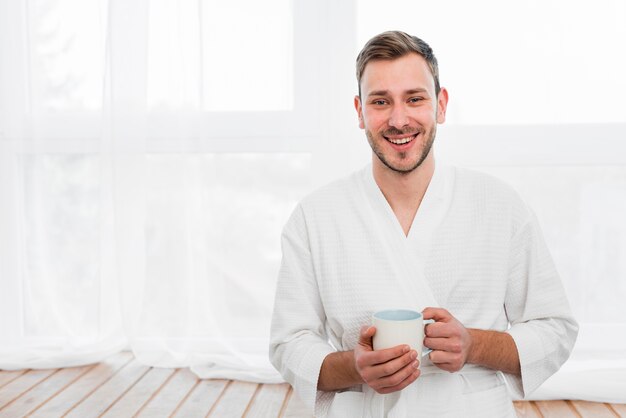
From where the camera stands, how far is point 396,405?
1291 mm

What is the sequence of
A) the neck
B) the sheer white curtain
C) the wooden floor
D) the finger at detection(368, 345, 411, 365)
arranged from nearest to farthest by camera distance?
the finger at detection(368, 345, 411, 365), the neck, the wooden floor, the sheer white curtain

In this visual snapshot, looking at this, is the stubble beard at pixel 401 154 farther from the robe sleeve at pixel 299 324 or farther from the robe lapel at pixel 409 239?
the robe sleeve at pixel 299 324

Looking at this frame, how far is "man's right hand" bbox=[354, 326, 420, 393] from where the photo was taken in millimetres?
1091

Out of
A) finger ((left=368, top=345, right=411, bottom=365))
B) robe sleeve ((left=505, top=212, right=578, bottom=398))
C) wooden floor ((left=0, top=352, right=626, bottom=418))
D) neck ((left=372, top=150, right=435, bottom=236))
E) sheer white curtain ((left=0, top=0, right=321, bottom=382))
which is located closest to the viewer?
finger ((left=368, top=345, right=411, bottom=365))

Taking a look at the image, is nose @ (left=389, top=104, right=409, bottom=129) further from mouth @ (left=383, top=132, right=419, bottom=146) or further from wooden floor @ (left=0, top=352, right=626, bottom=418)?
wooden floor @ (left=0, top=352, right=626, bottom=418)

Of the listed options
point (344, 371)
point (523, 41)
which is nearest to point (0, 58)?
point (523, 41)

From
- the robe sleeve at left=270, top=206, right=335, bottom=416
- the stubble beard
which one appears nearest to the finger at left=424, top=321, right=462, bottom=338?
the robe sleeve at left=270, top=206, right=335, bottom=416

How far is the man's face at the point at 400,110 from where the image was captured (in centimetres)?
133

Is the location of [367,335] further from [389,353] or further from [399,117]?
[399,117]

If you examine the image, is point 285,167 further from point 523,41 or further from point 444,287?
point 444,287

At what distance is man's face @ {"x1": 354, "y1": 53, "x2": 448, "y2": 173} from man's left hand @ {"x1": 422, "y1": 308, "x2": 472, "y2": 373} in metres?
0.34

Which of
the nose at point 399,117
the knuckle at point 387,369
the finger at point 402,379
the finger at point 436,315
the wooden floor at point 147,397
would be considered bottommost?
the wooden floor at point 147,397

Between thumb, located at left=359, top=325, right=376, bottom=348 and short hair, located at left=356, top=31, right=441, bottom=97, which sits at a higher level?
short hair, located at left=356, top=31, right=441, bottom=97

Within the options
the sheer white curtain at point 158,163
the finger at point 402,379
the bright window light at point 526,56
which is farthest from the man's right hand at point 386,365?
the bright window light at point 526,56
